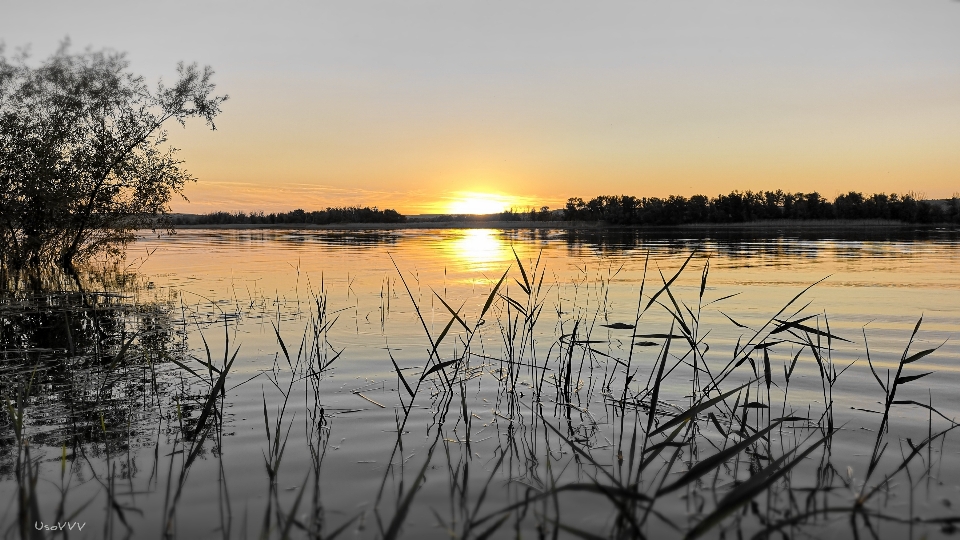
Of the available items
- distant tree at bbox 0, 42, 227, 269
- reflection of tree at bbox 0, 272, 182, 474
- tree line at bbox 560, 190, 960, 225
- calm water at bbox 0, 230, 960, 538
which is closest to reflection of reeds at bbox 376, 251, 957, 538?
calm water at bbox 0, 230, 960, 538

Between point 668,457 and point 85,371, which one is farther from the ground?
point 85,371

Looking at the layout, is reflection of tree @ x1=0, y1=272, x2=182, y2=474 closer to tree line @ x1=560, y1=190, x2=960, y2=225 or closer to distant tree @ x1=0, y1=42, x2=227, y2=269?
distant tree @ x1=0, y1=42, x2=227, y2=269

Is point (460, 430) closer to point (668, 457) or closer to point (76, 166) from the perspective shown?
point (668, 457)

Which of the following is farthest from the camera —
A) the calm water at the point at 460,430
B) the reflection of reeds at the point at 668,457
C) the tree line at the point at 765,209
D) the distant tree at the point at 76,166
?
the tree line at the point at 765,209

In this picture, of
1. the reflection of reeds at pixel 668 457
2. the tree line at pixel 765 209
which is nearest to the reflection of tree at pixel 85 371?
the reflection of reeds at pixel 668 457

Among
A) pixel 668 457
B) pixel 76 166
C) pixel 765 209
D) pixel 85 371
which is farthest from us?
pixel 765 209

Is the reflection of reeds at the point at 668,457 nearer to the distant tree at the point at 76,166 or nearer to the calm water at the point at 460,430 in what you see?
the calm water at the point at 460,430

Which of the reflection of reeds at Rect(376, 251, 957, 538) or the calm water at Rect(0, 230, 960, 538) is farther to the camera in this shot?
the calm water at Rect(0, 230, 960, 538)

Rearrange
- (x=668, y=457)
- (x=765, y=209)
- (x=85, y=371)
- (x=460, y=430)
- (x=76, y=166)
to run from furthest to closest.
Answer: (x=765, y=209), (x=76, y=166), (x=85, y=371), (x=460, y=430), (x=668, y=457)

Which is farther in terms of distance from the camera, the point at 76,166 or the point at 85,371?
the point at 76,166

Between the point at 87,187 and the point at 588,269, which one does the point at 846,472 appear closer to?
the point at 588,269

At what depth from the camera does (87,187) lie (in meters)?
22.6

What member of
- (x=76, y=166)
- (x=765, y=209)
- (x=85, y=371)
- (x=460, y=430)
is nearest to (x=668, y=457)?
(x=460, y=430)

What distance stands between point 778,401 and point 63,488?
6.07 meters
